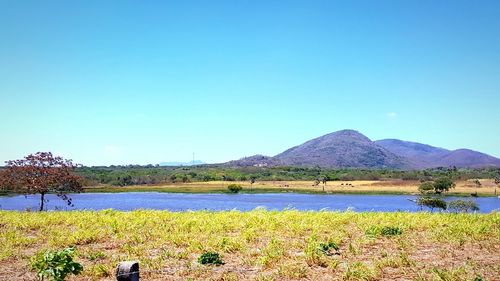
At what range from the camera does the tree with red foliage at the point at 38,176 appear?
29.0m

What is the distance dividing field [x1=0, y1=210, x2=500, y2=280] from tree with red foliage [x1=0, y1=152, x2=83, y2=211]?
12.6 meters

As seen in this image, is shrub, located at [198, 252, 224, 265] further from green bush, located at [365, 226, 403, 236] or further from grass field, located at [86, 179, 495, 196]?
grass field, located at [86, 179, 495, 196]

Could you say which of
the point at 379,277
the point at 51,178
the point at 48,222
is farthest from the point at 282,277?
the point at 51,178

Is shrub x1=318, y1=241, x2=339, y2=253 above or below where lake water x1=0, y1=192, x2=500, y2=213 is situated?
above

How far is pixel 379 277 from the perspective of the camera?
9.14 metres

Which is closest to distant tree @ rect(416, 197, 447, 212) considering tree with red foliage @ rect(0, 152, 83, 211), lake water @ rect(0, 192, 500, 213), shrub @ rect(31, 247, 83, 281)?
lake water @ rect(0, 192, 500, 213)

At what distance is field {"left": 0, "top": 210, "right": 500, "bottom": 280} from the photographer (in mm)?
9602

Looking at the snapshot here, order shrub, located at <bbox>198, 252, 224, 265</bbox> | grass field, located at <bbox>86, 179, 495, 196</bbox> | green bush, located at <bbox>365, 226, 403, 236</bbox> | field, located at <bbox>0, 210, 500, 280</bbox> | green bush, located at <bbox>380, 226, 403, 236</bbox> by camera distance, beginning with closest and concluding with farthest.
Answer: field, located at <bbox>0, 210, 500, 280</bbox>, shrub, located at <bbox>198, 252, 224, 265</bbox>, green bush, located at <bbox>365, 226, 403, 236</bbox>, green bush, located at <bbox>380, 226, 403, 236</bbox>, grass field, located at <bbox>86, 179, 495, 196</bbox>

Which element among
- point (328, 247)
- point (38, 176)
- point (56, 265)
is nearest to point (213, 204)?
point (38, 176)

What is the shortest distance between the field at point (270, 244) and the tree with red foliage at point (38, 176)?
12.6m

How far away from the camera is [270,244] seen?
471 inches

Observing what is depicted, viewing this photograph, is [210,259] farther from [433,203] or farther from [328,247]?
[433,203]

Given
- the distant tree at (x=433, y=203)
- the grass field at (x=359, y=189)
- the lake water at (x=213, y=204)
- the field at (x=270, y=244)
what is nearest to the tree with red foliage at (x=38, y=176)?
the field at (x=270, y=244)

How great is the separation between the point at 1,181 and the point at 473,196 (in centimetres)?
13468
